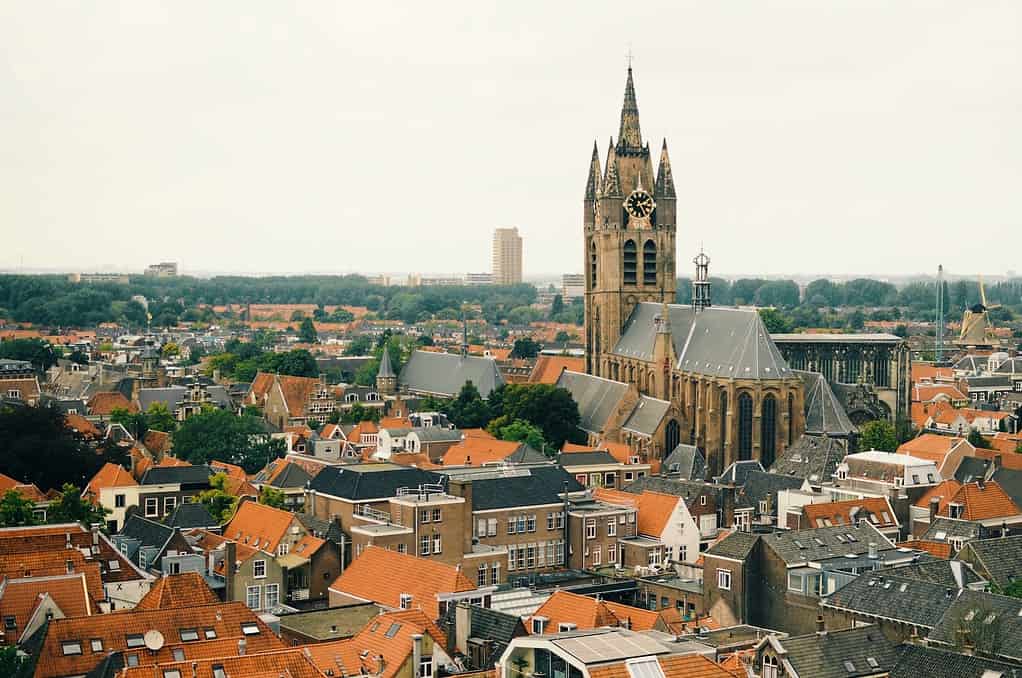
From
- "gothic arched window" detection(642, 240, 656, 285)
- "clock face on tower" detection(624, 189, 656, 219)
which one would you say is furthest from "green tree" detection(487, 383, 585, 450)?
"clock face on tower" detection(624, 189, 656, 219)

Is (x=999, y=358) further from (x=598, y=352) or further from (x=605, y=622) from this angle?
(x=605, y=622)

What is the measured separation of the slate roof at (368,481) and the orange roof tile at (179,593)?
59.3 ft

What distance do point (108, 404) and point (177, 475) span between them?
4734 cm

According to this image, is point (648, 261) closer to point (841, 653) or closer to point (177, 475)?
point (177, 475)

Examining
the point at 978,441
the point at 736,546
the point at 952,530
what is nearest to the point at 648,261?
the point at 978,441

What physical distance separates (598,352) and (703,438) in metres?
22.3

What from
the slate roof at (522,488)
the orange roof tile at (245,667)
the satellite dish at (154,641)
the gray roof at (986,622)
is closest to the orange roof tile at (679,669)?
the orange roof tile at (245,667)

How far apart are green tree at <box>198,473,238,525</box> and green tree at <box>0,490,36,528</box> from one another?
10.1m

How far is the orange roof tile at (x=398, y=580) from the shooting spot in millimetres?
54531

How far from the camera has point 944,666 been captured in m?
46.3

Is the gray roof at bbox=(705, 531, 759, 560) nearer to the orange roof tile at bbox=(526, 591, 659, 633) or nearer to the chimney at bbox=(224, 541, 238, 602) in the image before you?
the orange roof tile at bbox=(526, 591, 659, 633)

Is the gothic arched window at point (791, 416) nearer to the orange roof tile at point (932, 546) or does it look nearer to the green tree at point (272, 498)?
the orange roof tile at point (932, 546)

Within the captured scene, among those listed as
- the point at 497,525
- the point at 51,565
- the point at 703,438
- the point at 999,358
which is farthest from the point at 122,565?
the point at 999,358

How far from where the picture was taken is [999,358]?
194m
